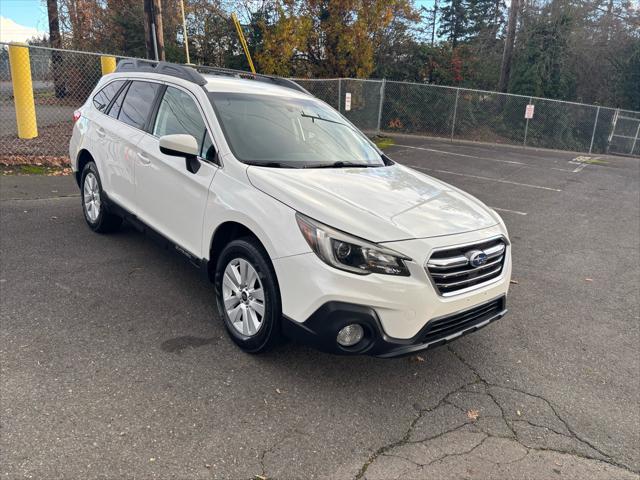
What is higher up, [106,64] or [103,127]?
[106,64]

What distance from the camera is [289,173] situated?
3.41 metres

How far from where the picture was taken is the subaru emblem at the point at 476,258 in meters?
3.07

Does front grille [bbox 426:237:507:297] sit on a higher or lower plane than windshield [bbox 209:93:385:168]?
lower

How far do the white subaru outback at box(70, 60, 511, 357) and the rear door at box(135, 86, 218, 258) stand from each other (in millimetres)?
15

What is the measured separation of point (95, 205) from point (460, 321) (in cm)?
416

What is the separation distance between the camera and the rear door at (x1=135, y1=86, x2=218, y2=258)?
3.68m

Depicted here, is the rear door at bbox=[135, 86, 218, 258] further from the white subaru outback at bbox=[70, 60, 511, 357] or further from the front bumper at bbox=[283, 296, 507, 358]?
the front bumper at bbox=[283, 296, 507, 358]

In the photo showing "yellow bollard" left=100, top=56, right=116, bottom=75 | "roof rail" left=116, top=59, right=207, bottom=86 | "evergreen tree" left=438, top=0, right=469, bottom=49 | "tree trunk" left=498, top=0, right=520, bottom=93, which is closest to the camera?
"roof rail" left=116, top=59, right=207, bottom=86

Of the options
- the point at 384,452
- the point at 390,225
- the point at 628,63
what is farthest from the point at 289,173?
the point at 628,63

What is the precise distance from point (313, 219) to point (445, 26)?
48309 millimetres

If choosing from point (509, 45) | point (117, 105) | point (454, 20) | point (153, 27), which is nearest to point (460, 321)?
point (117, 105)

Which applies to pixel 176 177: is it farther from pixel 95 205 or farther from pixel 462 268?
pixel 462 268

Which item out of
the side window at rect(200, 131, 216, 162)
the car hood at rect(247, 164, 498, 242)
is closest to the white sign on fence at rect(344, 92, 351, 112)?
the car hood at rect(247, 164, 498, 242)

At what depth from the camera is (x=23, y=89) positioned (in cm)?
961
